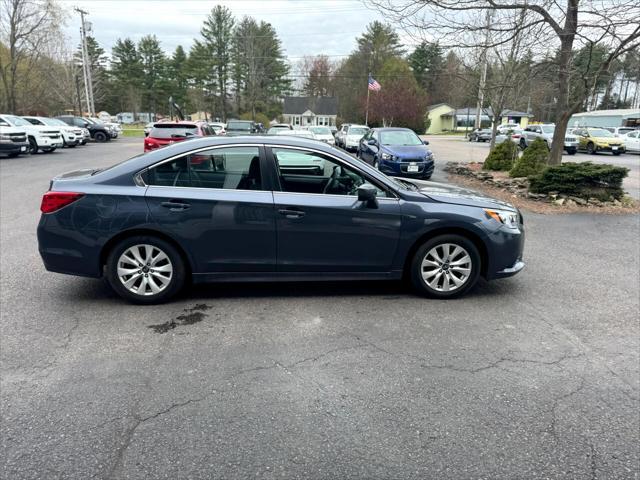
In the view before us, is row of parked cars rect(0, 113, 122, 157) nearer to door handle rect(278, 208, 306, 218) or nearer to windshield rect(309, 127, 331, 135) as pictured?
windshield rect(309, 127, 331, 135)

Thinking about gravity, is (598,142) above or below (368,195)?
above

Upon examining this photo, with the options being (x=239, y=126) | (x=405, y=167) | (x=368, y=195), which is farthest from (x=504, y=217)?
(x=239, y=126)

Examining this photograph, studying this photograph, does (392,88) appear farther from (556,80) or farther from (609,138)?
(556,80)

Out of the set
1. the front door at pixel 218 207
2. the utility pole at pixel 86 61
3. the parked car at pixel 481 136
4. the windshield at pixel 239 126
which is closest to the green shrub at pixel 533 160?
the front door at pixel 218 207

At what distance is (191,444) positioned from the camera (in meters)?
2.54

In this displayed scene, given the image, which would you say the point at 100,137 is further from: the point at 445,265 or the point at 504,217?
the point at 504,217

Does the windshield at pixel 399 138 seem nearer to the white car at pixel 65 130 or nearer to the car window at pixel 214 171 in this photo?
the car window at pixel 214 171

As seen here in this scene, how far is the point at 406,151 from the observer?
13547 mm

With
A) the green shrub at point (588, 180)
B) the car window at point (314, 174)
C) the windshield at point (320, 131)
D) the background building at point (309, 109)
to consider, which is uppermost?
the background building at point (309, 109)

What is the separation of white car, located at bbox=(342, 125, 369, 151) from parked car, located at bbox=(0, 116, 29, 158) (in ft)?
49.0

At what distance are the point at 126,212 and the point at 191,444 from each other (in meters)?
2.45

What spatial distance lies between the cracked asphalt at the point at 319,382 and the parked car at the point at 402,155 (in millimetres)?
8384

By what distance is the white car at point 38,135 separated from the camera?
2078 centimetres

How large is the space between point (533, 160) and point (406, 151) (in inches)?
140
